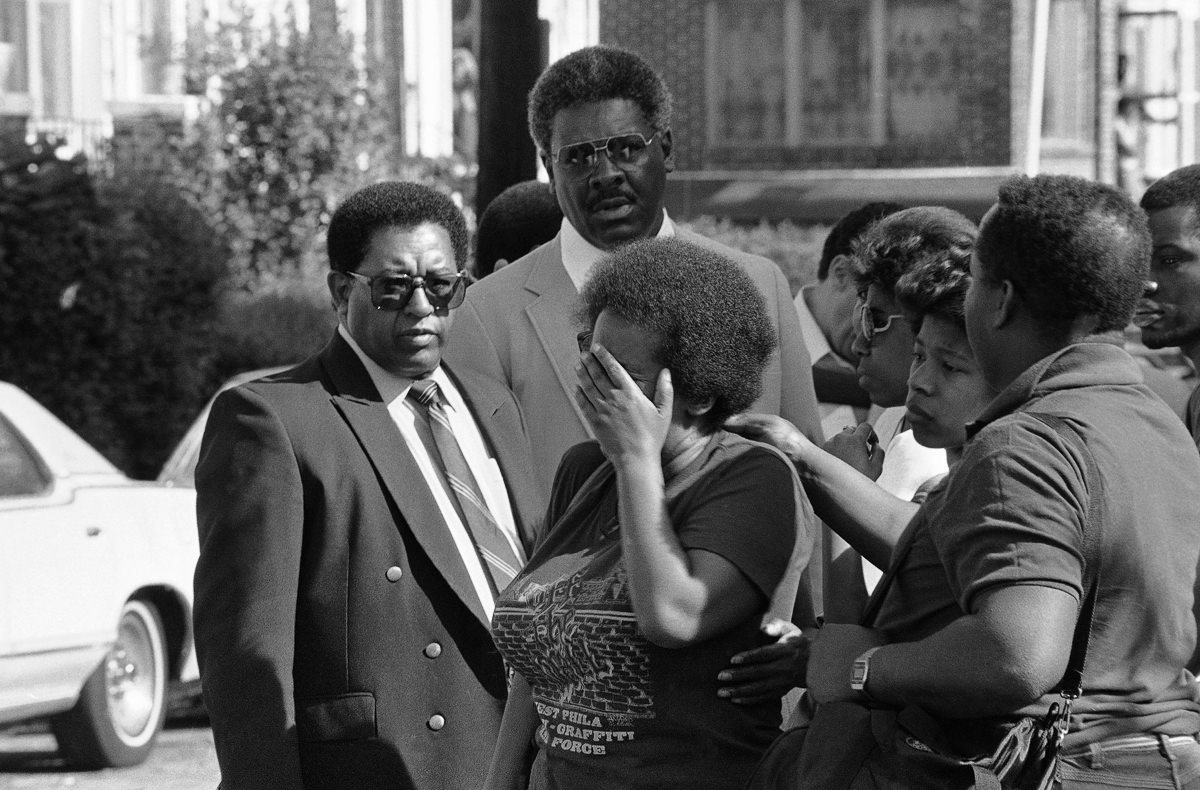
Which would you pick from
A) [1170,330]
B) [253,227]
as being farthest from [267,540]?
[253,227]

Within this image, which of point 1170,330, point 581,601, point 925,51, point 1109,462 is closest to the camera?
point 1109,462

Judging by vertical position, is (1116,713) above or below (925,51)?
below

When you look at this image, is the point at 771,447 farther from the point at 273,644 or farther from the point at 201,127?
the point at 201,127

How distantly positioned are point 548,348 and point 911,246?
3.52 ft

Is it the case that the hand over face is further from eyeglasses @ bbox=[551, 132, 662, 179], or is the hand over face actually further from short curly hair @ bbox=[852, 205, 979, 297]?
eyeglasses @ bbox=[551, 132, 662, 179]

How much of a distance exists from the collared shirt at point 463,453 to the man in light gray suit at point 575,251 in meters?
0.31

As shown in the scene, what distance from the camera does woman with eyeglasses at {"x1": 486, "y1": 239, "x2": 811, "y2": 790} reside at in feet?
9.66

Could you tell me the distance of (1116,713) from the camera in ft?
8.74

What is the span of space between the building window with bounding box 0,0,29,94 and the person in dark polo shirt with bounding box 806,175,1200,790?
59.1 ft

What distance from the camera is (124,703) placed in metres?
9.16

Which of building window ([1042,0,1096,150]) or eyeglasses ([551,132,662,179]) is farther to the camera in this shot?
building window ([1042,0,1096,150])

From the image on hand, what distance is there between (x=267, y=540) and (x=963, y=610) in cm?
156

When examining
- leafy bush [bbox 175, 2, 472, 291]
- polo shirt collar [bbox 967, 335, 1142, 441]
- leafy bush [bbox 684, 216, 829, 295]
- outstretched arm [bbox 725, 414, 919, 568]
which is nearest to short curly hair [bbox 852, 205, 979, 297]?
outstretched arm [bbox 725, 414, 919, 568]

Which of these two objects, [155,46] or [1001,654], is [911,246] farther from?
[155,46]
